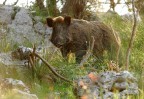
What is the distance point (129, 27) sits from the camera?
17547 mm

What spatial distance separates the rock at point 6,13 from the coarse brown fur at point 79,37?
17.4 feet

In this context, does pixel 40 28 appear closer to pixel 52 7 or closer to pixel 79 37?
pixel 52 7

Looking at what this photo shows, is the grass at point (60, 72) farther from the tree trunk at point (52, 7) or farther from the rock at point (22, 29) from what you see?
the tree trunk at point (52, 7)

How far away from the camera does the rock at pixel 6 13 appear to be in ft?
61.2

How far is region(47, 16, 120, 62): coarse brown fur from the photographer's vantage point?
42.9 ft

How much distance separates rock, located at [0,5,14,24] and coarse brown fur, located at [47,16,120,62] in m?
5.31

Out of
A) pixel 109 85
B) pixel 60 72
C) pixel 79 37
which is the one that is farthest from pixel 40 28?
pixel 109 85

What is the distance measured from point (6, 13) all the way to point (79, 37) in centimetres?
617

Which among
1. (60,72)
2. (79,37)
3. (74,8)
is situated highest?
(74,8)

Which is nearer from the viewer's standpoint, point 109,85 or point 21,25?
point 109,85

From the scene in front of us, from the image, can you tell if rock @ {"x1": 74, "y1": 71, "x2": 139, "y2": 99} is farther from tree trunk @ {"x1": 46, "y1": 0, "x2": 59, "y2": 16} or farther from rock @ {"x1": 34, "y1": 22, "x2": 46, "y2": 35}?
tree trunk @ {"x1": 46, "y1": 0, "x2": 59, "y2": 16}

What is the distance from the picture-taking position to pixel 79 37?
44.2 ft

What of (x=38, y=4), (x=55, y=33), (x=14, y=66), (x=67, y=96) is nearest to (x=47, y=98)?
(x=67, y=96)

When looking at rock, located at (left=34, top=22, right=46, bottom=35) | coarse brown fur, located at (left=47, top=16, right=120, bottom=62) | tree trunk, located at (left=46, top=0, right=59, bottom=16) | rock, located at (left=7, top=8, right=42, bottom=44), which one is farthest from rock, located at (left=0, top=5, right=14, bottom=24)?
coarse brown fur, located at (left=47, top=16, right=120, bottom=62)
